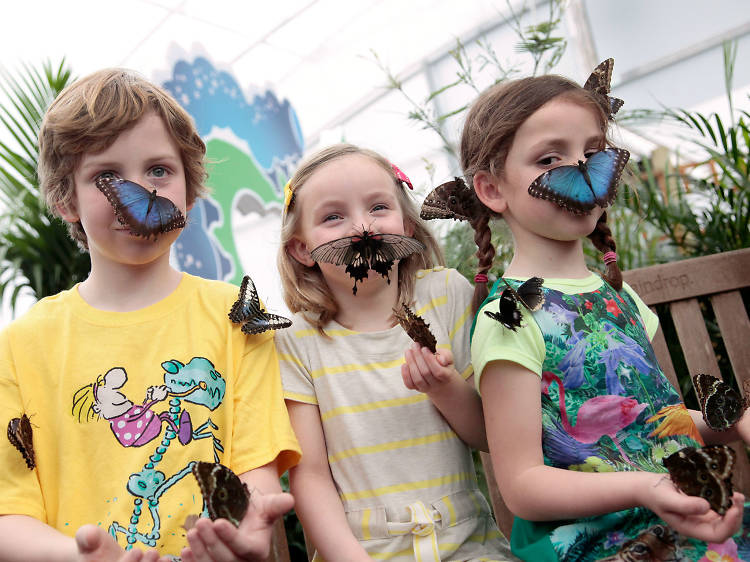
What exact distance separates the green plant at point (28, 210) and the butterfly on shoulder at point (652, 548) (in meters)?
2.61

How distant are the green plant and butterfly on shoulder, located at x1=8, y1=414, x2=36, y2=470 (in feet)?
6.17

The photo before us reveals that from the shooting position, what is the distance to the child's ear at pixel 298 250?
5.08 ft

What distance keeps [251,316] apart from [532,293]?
1.81 ft

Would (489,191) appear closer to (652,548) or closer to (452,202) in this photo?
(452,202)

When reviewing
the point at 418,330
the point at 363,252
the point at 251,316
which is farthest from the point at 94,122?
the point at 418,330

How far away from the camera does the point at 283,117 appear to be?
161 inches

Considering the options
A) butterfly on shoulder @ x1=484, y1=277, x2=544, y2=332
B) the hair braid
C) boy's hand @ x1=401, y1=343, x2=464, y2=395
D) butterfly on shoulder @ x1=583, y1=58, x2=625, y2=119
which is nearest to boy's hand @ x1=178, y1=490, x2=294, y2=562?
boy's hand @ x1=401, y1=343, x2=464, y2=395

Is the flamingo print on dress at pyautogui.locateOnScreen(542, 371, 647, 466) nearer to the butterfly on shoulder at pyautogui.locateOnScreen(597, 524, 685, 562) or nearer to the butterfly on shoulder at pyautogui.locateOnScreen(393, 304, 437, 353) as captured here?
the butterfly on shoulder at pyautogui.locateOnScreen(597, 524, 685, 562)

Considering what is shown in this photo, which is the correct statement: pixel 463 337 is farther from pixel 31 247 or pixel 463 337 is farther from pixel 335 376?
pixel 31 247

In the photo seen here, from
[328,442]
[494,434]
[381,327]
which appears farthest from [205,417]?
[494,434]

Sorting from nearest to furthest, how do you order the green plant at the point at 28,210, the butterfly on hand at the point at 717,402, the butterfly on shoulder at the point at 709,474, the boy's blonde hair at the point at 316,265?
the butterfly on shoulder at the point at 709,474, the butterfly on hand at the point at 717,402, the boy's blonde hair at the point at 316,265, the green plant at the point at 28,210

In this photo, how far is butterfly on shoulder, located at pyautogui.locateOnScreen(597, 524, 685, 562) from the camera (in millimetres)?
1022

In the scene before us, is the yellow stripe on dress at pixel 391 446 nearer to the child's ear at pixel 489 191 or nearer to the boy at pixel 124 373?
the boy at pixel 124 373

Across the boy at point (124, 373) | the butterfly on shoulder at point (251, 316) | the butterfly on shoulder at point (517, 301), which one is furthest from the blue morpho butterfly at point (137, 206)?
the butterfly on shoulder at point (517, 301)
